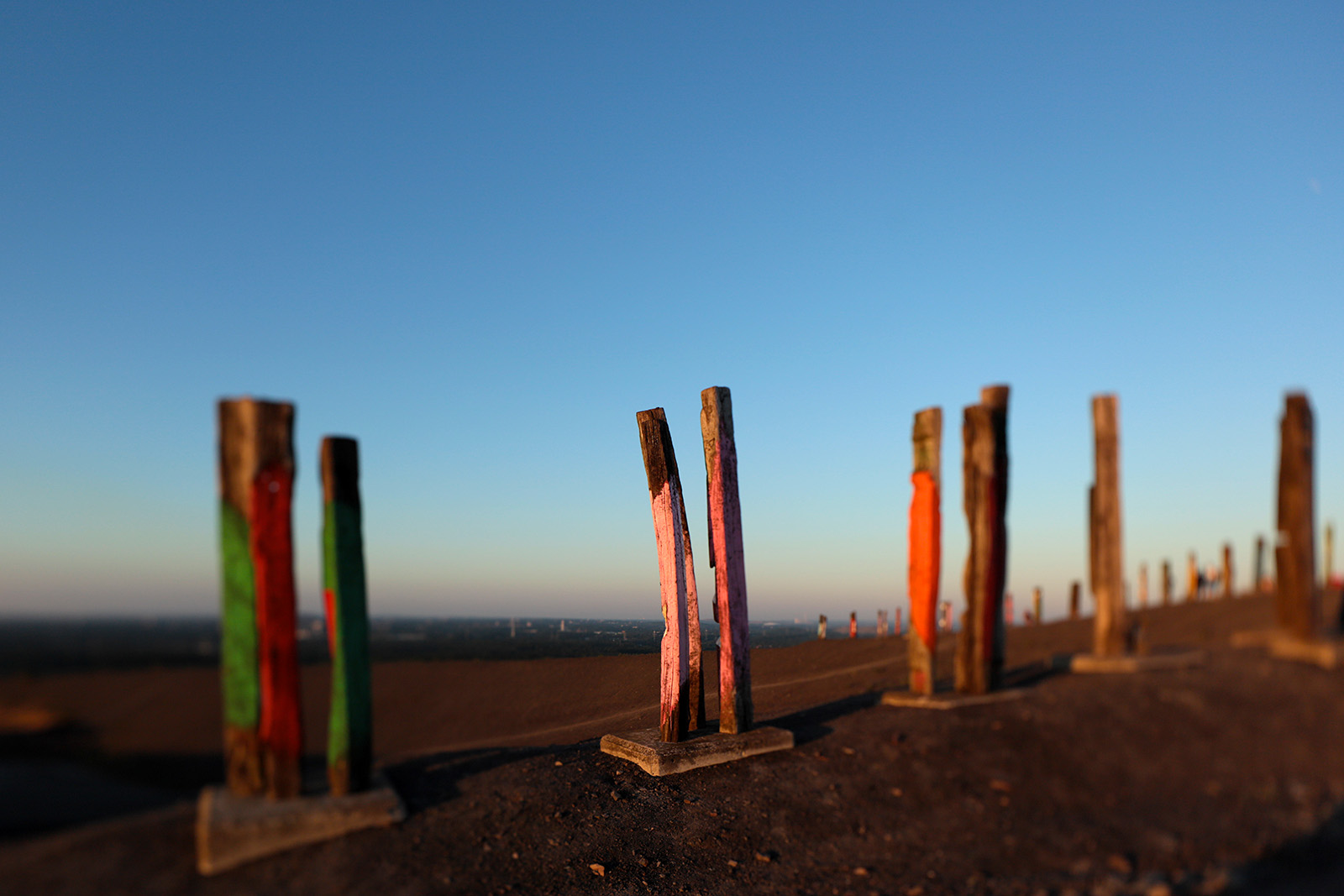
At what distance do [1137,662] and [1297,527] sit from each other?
1.65 meters

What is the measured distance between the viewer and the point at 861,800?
677 centimetres

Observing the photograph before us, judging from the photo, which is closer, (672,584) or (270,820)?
(270,820)

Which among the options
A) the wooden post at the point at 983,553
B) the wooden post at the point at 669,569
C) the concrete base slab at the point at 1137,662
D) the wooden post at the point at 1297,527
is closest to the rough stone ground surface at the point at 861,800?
the concrete base slab at the point at 1137,662

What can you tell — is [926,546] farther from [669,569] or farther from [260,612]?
[260,612]

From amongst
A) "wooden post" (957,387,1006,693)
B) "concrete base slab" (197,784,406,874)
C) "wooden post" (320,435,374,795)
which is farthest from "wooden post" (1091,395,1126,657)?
"wooden post" (320,435,374,795)

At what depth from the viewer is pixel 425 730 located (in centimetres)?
902

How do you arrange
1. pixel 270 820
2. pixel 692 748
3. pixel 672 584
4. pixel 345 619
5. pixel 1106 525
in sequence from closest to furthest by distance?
pixel 270 820 → pixel 345 619 → pixel 1106 525 → pixel 692 748 → pixel 672 584

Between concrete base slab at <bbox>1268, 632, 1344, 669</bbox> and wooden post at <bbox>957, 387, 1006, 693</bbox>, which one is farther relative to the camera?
wooden post at <bbox>957, 387, 1006, 693</bbox>

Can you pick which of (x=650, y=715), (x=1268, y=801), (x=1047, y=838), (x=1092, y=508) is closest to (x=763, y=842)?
(x=1047, y=838)

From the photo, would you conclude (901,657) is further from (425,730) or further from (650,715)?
(425,730)

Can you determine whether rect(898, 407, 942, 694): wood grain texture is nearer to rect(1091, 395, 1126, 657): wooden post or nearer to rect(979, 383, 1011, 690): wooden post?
rect(979, 383, 1011, 690): wooden post

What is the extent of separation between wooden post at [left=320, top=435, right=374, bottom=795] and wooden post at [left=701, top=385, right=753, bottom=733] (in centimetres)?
342

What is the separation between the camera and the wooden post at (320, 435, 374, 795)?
5.54 metres

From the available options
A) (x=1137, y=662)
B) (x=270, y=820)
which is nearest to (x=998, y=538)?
(x=1137, y=662)
